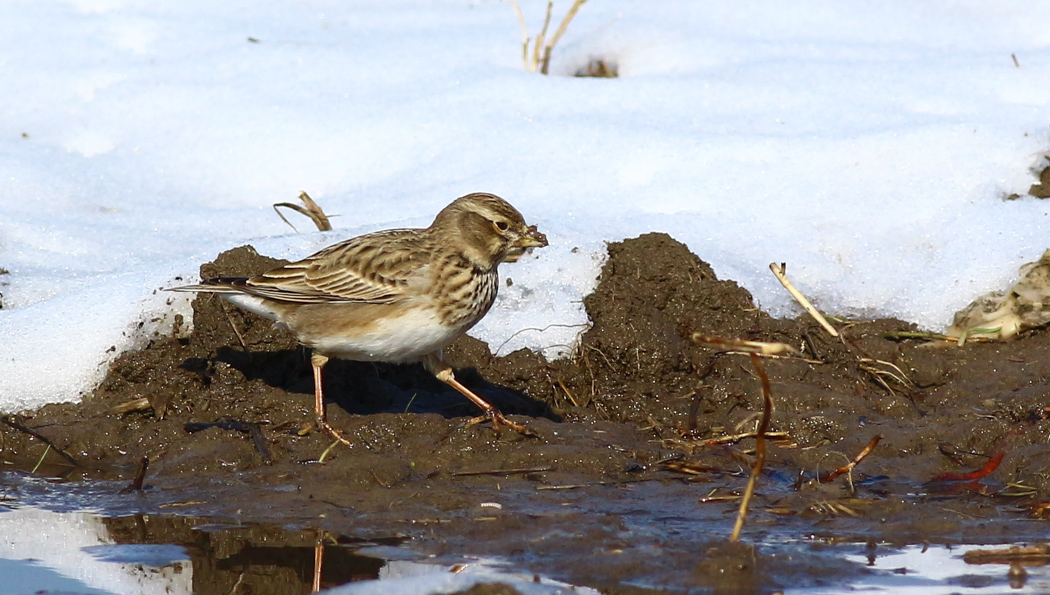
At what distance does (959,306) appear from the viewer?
7418 mm

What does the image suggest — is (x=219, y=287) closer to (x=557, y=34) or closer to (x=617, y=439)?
(x=617, y=439)

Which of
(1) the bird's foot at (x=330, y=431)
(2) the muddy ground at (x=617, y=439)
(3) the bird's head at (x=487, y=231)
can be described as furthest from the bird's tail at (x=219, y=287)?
(3) the bird's head at (x=487, y=231)

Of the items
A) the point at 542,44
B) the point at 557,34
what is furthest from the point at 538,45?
the point at 542,44

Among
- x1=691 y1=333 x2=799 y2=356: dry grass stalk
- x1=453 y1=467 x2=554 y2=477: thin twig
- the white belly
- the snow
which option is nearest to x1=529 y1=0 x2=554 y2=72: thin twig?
the snow

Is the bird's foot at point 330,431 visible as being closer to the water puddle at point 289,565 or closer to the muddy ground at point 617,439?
the muddy ground at point 617,439

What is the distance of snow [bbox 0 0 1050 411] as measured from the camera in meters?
7.40

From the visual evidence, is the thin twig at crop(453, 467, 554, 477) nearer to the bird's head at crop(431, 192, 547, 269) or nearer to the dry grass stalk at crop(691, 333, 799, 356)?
the bird's head at crop(431, 192, 547, 269)

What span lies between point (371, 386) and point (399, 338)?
0.83 meters

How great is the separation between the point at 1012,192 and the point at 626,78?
3361 millimetres

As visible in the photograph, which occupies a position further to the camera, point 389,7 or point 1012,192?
point 389,7

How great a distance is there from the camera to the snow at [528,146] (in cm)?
740

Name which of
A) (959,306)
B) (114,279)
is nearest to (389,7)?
(114,279)

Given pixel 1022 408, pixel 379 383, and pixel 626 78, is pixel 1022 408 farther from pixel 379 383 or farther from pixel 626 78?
pixel 626 78

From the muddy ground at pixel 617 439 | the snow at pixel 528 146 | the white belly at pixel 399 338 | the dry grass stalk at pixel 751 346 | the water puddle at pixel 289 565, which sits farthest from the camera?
the snow at pixel 528 146
